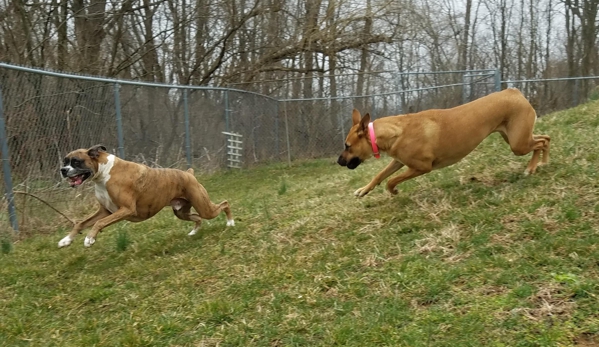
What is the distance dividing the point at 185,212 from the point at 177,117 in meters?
7.03

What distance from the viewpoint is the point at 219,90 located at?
14.1 m

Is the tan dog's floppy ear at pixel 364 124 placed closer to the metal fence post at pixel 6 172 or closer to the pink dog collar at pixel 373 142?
the pink dog collar at pixel 373 142

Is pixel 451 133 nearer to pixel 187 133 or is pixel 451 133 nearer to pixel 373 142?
pixel 373 142

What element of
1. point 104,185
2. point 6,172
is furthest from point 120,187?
point 6,172

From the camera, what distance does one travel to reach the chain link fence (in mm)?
7391

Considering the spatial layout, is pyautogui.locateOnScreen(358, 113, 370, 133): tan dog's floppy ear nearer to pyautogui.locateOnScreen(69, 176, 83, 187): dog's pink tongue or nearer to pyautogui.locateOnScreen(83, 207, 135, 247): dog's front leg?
pyautogui.locateOnScreen(83, 207, 135, 247): dog's front leg

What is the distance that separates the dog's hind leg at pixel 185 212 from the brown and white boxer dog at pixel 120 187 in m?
0.02

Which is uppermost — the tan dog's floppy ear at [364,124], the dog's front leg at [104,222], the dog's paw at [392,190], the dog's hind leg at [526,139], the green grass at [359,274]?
the tan dog's floppy ear at [364,124]

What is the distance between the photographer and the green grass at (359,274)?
3143 mm

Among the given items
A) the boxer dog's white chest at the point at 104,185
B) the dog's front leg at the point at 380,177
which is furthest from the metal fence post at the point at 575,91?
the boxer dog's white chest at the point at 104,185

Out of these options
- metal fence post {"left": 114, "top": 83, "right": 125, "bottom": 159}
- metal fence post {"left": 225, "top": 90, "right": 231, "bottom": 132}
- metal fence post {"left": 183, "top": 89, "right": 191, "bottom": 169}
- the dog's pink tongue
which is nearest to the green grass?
the dog's pink tongue

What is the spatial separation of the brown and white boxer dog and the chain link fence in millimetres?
1379

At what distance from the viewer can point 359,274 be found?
405cm

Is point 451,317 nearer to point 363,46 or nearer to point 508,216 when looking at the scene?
point 508,216
